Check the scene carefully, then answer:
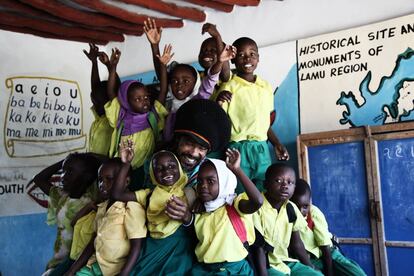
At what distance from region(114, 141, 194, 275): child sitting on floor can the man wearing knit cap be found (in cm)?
7

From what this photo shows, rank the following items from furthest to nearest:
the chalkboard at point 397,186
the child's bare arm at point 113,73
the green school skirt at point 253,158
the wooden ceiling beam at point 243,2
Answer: the wooden ceiling beam at point 243,2, the chalkboard at point 397,186, the child's bare arm at point 113,73, the green school skirt at point 253,158

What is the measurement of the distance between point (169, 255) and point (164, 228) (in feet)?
0.37

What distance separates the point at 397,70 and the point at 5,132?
12.6 ft

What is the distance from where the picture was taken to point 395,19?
3324mm

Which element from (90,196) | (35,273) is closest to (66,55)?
(35,273)

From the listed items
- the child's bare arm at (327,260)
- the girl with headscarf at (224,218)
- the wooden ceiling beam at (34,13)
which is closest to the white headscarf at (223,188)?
the girl with headscarf at (224,218)

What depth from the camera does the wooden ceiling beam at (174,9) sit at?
425 cm

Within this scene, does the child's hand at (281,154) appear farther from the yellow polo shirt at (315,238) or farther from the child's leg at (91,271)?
the child's leg at (91,271)

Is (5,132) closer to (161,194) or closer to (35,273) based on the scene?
(35,273)

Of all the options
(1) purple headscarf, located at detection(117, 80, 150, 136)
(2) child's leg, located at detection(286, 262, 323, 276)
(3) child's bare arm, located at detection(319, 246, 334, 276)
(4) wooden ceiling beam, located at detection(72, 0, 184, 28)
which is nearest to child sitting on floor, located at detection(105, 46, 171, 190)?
(1) purple headscarf, located at detection(117, 80, 150, 136)

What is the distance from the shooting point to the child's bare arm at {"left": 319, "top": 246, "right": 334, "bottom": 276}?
2191mm

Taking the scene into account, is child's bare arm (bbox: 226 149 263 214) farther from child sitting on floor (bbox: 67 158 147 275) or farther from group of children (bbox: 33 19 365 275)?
child sitting on floor (bbox: 67 158 147 275)

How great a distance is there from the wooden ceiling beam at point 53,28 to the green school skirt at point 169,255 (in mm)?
3408

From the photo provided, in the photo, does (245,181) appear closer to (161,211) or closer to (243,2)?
(161,211)
